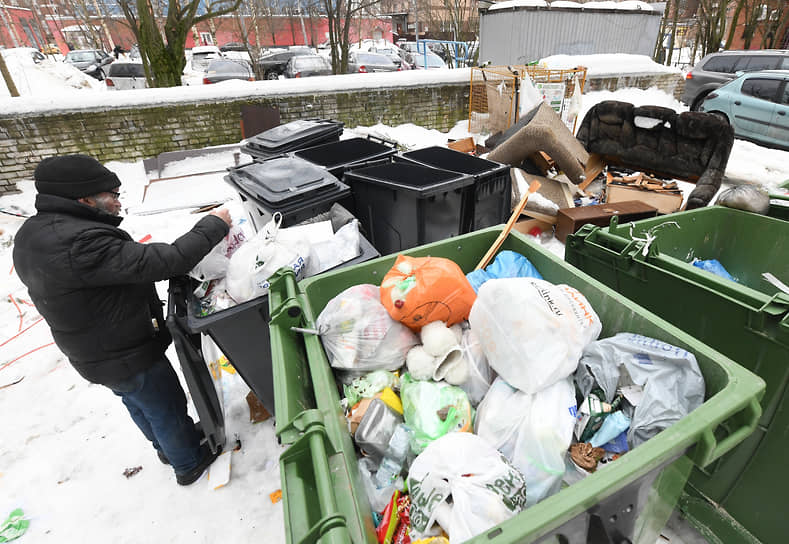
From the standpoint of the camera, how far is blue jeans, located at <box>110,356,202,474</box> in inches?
81.0

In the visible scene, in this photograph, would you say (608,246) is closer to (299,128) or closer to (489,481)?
(489,481)

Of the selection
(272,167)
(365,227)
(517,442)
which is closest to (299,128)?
(272,167)

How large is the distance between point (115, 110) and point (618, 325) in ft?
25.0

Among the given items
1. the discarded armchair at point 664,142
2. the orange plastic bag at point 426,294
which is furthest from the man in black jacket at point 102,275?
the discarded armchair at point 664,142

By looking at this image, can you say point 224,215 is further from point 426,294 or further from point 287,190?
point 426,294

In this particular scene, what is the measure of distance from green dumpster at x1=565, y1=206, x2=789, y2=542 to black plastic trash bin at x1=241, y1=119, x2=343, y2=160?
286cm

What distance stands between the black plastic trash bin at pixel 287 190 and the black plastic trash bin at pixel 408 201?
28 cm

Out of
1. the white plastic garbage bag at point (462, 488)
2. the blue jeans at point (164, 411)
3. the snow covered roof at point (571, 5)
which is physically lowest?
the blue jeans at point (164, 411)

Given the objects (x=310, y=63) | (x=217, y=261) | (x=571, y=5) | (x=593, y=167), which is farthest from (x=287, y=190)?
(x=571, y=5)

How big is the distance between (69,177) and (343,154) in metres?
2.17

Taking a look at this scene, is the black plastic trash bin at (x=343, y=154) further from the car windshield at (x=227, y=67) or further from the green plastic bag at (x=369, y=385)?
the car windshield at (x=227, y=67)

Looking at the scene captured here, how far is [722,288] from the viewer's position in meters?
1.62

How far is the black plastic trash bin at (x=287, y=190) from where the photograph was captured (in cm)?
257

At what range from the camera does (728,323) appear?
162 cm
